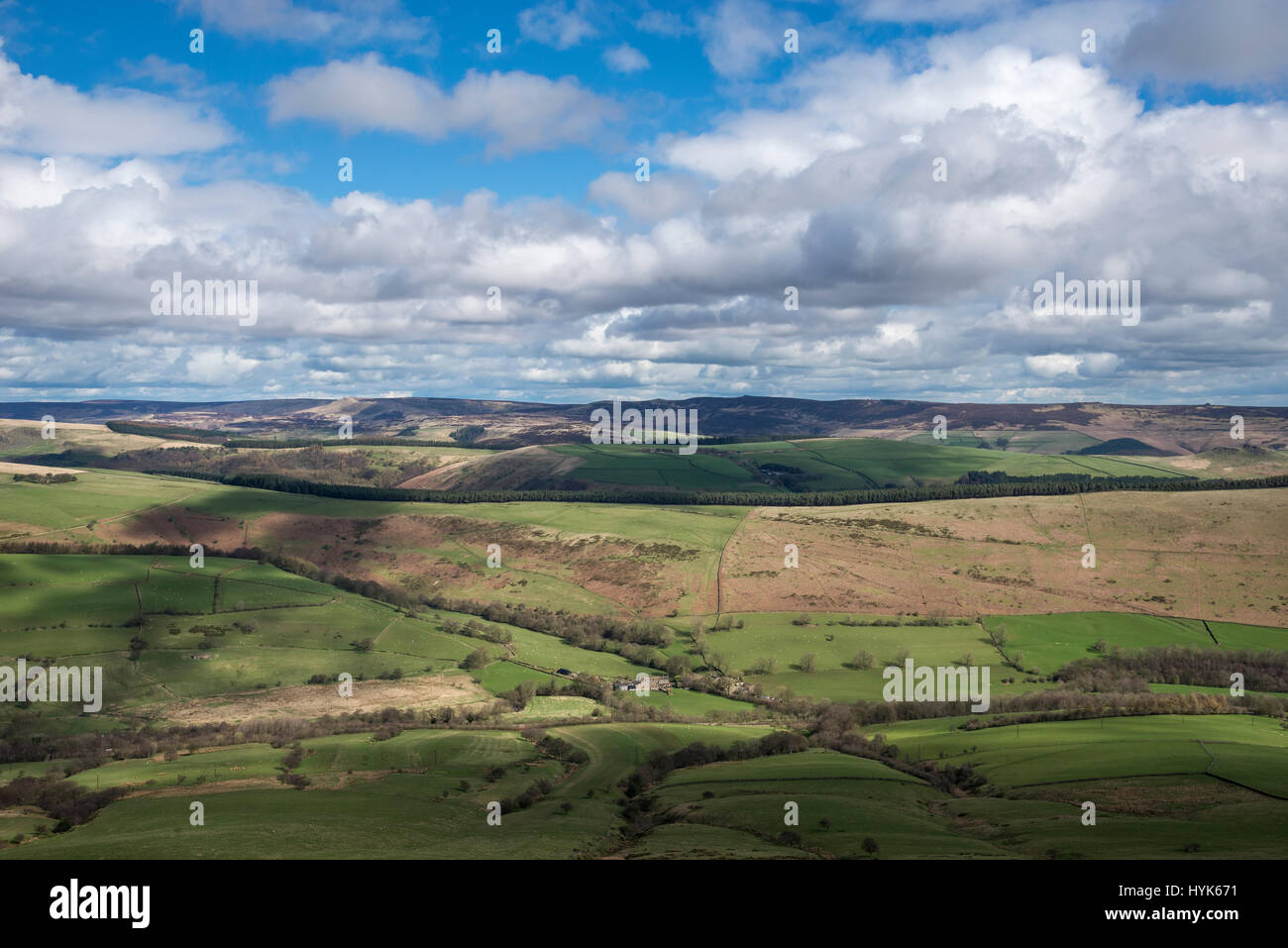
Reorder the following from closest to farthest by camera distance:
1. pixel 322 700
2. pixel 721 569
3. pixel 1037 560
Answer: pixel 322 700
pixel 1037 560
pixel 721 569

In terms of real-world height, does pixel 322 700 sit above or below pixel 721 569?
below

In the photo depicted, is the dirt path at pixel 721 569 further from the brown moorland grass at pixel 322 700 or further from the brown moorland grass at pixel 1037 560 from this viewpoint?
the brown moorland grass at pixel 322 700

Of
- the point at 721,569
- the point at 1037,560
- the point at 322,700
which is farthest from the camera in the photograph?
the point at 721,569

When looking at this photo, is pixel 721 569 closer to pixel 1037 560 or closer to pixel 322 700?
pixel 1037 560

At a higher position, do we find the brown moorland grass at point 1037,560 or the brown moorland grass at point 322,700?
the brown moorland grass at point 1037,560

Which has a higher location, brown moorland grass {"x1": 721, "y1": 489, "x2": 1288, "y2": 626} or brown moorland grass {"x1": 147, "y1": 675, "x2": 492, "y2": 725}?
brown moorland grass {"x1": 721, "y1": 489, "x2": 1288, "y2": 626}

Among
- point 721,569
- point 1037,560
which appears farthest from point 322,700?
point 1037,560

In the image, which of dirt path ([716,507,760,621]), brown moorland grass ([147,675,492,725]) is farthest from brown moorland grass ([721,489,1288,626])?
brown moorland grass ([147,675,492,725])

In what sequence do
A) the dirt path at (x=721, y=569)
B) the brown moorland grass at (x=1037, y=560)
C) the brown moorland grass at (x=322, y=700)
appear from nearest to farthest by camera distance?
the brown moorland grass at (x=322, y=700), the brown moorland grass at (x=1037, y=560), the dirt path at (x=721, y=569)

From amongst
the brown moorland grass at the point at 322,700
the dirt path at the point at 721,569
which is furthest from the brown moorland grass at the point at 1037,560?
the brown moorland grass at the point at 322,700

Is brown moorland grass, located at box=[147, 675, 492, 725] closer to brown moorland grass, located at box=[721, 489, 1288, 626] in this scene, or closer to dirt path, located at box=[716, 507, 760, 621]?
dirt path, located at box=[716, 507, 760, 621]

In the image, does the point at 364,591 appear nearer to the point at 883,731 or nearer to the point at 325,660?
the point at 325,660

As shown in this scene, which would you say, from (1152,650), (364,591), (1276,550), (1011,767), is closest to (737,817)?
(1011,767)
